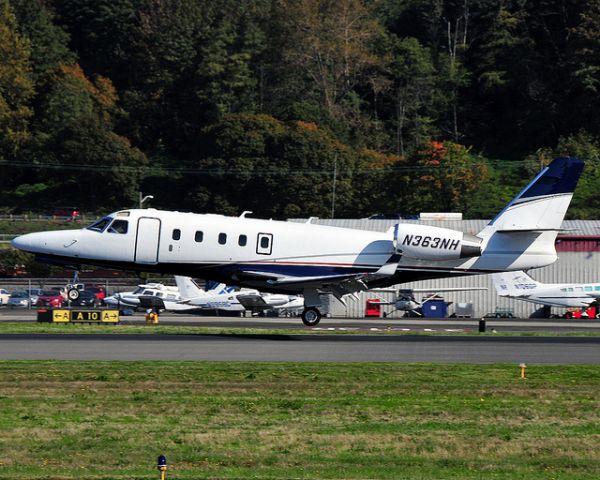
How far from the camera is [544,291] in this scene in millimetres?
67312

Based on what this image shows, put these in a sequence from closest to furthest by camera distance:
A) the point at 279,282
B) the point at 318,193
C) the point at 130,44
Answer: the point at 279,282, the point at 318,193, the point at 130,44

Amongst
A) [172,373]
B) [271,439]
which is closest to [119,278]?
[172,373]

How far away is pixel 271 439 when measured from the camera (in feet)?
68.4

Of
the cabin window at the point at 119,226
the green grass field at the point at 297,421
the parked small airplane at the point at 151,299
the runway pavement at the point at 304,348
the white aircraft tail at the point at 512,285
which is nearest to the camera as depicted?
the green grass field at the point at 297,421

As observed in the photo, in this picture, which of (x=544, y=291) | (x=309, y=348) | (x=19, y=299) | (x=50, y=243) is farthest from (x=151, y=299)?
(x=309, y=348)

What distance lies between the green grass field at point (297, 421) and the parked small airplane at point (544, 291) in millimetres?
36534

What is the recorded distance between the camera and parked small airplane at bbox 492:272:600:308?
220 feet

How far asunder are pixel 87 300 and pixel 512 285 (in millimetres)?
26802

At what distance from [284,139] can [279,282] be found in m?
69.2

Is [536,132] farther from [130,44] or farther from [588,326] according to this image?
[588,326]

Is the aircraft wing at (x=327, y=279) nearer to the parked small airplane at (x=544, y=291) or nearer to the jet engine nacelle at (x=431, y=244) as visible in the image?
the jet engine nacelle at (x=431, y=244)

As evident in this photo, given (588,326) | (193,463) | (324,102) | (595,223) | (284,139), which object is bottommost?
(193,463)

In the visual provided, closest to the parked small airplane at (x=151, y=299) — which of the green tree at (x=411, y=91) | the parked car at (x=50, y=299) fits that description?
the parked car at (x=50, y=299)

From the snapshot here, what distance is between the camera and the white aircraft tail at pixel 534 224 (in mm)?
43281
